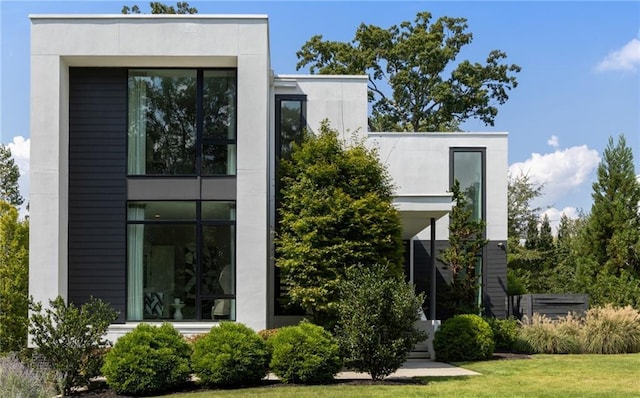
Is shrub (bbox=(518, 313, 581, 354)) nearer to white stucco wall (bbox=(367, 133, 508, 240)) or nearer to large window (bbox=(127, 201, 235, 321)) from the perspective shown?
white stucco wall (bbox=(367, 133, 508, 240))

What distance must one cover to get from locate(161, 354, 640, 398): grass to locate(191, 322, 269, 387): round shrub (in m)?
0.40

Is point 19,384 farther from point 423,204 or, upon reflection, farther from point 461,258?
point 461,258

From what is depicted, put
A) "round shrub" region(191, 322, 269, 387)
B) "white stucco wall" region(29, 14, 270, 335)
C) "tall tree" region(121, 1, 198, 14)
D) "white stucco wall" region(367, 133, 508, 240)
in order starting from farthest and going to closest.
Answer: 1. "tall tree" region(121, 1, 198, 14)
2. "white stucco wall" region(367, 133, 508, 240)
3. "white stucco wall" region(29, 14, 270, 335)
4. "round shrub" region(191, 322, 269, 387)

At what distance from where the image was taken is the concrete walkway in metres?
13.3

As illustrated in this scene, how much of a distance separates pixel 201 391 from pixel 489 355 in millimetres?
7051

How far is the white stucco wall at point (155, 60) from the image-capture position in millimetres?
14398

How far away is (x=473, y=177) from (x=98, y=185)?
10042mm

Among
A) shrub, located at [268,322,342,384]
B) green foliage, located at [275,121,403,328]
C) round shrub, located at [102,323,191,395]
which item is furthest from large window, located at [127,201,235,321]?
shrub, located at [268,322,342,384]

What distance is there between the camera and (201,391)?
39.1ft

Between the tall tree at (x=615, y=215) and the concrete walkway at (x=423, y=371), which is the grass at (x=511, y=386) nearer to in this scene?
the concrete walkway at (x=423, y=371)

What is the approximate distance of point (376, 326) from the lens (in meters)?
12.4

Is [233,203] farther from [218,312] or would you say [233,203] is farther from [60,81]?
[60,81]

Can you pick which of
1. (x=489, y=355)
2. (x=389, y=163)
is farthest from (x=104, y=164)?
(x=489, y=355)

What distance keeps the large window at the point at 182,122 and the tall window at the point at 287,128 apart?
2.29 m
